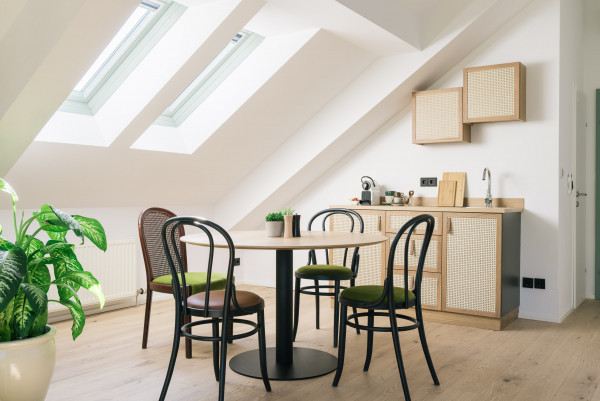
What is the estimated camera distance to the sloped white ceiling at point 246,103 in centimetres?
297

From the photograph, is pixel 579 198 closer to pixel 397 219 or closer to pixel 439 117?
pixel 439 117

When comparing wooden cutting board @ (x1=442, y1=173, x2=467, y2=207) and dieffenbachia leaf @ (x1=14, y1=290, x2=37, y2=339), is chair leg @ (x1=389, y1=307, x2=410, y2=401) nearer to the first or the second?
dieffenbachia leaf @ (x1=14, y1=290, x2=37, y2=339)

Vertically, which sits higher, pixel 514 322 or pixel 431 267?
pixel 431 267

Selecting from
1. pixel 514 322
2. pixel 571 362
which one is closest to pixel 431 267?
pixel 514 322

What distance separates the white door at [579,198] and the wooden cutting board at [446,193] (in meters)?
1.04

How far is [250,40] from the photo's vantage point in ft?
13.4

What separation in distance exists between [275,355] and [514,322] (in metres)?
2.02

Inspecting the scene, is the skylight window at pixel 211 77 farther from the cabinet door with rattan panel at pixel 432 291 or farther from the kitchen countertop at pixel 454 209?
the cabinet door with rattan panel at pixel 432 291

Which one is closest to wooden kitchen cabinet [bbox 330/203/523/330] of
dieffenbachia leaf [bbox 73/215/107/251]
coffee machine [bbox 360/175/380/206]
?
coffee machine [bbox 360/175/380/206]

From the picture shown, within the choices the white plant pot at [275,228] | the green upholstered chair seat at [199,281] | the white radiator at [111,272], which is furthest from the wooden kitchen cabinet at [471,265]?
the white radiator at [111,272]

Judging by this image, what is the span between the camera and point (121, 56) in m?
3.68

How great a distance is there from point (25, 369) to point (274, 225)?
→ 1.35 meters

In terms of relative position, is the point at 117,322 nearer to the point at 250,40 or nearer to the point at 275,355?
the point at 275,355

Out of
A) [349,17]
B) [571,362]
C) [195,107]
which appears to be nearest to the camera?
[571,362]
